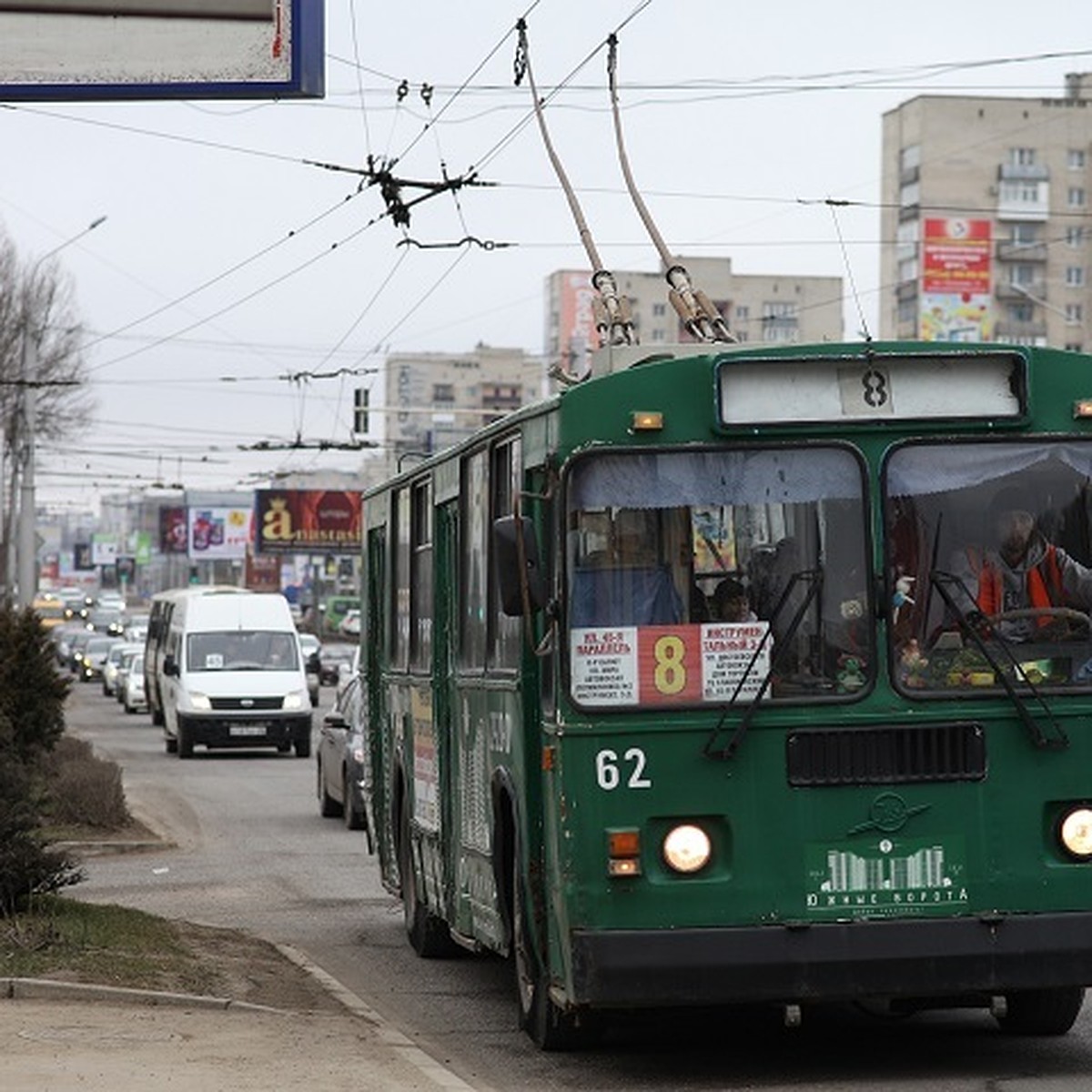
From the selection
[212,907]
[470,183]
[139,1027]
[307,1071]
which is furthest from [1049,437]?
[470,183]

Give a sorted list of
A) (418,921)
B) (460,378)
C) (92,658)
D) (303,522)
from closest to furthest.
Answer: (418,921) → (92,658) → (303,522) → (460,378)

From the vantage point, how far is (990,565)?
36.1 feet

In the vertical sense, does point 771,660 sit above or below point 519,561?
below

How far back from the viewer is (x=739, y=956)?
34.9 ft

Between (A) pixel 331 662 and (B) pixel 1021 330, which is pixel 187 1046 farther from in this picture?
(B) pixel 1021 330

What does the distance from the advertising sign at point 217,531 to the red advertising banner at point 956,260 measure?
118ft

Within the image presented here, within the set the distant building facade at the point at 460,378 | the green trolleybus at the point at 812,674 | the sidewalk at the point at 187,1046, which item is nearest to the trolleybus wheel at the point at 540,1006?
the sidewalk at the point at 187,1046

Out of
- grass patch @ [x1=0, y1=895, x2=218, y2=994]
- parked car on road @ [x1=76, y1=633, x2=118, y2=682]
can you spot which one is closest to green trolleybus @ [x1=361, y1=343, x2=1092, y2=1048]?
grass patch @ [x1=0, y1=895, x2=218, y2=994]

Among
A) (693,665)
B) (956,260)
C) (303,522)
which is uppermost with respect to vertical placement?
(956,260)

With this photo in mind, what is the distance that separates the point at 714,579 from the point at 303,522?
4243 inches

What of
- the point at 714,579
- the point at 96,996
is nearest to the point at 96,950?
the point at 96,996

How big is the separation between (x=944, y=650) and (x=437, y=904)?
4765 mm

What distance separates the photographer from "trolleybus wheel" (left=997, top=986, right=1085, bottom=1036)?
39.6ft

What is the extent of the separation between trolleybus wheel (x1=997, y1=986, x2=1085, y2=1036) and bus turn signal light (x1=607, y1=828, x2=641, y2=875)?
Answer: 208 cm
